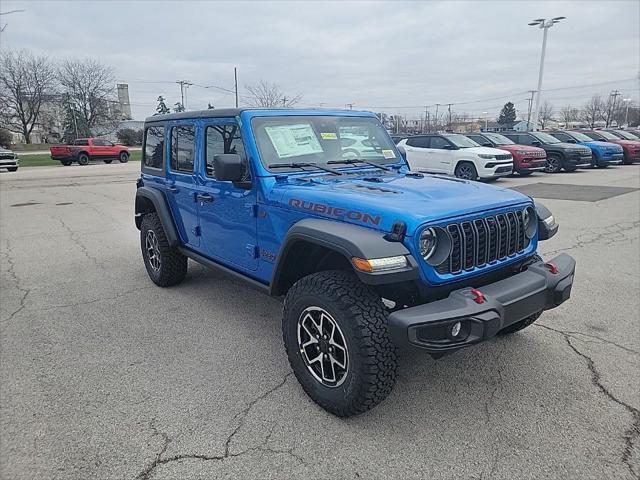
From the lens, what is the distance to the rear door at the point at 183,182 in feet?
14.2

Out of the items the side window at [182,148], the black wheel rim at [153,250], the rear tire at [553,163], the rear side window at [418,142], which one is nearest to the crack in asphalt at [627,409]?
the side window at [182,148]

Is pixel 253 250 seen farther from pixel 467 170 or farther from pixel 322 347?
pixel 467 170

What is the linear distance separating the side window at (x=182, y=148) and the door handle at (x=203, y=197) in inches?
12.1

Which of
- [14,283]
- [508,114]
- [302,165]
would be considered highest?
[508,114]

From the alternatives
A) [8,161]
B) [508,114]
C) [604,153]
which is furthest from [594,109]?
[8,161]

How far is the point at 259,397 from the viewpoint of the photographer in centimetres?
303

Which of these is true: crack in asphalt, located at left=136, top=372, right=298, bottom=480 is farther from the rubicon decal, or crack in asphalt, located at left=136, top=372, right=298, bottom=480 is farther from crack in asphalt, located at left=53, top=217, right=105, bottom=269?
crack in asphalt, located at left=53, top=217, right=105, bottom=269

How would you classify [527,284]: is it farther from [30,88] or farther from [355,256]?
[30,88]

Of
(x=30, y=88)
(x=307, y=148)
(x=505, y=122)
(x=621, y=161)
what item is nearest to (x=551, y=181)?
(x=621, y=161)

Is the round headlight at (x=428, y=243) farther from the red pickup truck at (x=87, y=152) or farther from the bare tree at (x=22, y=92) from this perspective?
the bare tree at (x=22, y=92)

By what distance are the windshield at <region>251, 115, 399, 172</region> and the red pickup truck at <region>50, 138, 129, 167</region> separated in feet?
97.6

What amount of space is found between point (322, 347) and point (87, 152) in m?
31.5

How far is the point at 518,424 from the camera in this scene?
272 centimetres

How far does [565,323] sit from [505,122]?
9000cm
